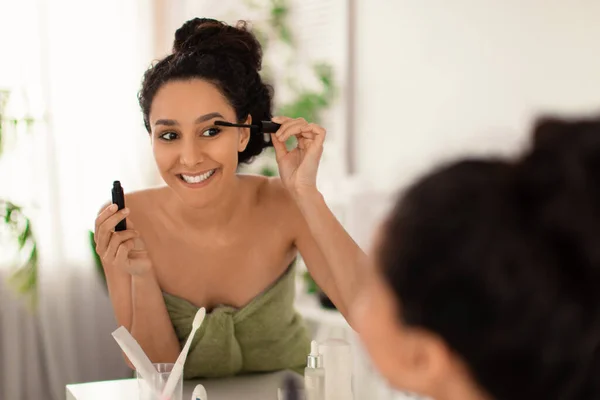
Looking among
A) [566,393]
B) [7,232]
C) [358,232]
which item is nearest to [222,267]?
[358,232]

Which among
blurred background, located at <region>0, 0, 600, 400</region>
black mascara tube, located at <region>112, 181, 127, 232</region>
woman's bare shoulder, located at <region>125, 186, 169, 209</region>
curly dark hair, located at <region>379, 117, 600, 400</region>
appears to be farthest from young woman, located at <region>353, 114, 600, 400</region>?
blurred background, located at <region>0, 0, 600, 400</region>

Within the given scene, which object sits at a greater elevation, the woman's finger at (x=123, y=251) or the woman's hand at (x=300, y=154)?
the woman's hand at (x=300, y=154)

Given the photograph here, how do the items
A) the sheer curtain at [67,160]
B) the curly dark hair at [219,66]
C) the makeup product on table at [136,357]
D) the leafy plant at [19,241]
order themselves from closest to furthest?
1. the makeup product on table at [136,357]
2. the curly dark hair at [219,66]
3. the leafy plant at [19,241]
4. the sheer curtain at [67,160]

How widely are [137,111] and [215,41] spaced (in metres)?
1.40

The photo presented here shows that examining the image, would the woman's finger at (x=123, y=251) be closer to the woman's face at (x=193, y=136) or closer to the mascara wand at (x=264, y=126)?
the woman's face at (x=193, y=136)

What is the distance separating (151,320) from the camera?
4.10 ft

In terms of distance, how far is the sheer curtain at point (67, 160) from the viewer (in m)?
2.36

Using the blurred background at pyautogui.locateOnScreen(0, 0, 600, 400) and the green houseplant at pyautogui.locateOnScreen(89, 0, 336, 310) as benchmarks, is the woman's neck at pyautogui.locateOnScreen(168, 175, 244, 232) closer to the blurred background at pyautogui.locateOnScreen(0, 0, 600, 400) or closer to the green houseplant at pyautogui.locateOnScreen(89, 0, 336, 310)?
the blurred background at pyautogui.locateOnScreen(0, 0, 600, 400)

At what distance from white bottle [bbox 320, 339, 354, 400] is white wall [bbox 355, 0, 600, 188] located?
53 centimetres

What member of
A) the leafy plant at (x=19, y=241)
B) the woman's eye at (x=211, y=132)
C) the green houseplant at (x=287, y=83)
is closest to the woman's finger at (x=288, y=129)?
Result: the woman's eye at (x=211, y=132)

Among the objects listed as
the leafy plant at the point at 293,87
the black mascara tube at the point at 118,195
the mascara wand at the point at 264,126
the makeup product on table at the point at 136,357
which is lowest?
the makeup product on table at the point at 136,357

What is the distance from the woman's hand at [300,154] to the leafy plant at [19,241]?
113 cm

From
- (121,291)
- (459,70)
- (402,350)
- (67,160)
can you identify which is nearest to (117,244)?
(121,291)

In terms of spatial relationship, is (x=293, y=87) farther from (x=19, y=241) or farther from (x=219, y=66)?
(x=219, y=66)
